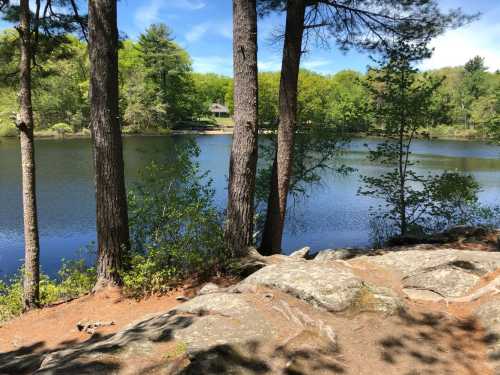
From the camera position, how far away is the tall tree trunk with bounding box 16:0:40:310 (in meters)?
5.25

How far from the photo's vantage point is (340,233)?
13062 millimetres

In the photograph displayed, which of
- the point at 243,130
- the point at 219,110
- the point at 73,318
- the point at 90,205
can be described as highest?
the point at 219,110

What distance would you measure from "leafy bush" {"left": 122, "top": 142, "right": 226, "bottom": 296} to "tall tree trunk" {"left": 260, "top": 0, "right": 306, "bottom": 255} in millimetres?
962

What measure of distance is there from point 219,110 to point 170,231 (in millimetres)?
76779

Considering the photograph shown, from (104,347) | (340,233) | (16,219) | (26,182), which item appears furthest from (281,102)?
(16,219)

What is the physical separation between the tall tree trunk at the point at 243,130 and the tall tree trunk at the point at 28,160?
2824 millimetres

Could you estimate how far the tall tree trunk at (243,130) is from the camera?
5.03 m

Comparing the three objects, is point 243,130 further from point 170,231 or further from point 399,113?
point 399,113

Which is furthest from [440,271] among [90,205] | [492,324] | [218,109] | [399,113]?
[218,109]

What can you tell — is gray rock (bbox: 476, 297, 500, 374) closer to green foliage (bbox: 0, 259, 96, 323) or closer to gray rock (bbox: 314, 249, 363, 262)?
gray rock (bbox: 314, 249, 363, 262)

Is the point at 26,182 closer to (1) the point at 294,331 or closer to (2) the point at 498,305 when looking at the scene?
(1) the point at 294,331

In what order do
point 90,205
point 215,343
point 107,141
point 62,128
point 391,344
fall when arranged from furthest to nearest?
point 62,128
point 90,205
point 107,141
point 391,344
point 215,343

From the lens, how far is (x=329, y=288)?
133 inches

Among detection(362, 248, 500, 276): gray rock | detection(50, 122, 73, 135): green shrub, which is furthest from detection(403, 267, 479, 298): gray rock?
detection(50, 122, 73, 135): green shrub
